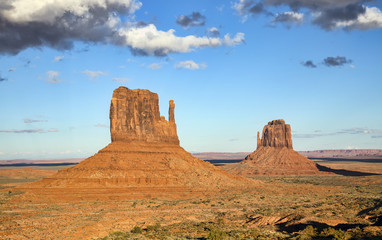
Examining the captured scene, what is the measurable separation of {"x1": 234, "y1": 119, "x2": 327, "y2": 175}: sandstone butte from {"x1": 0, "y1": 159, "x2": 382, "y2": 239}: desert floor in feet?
278

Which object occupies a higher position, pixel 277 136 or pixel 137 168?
pixel 277 136

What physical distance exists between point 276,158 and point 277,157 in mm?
805

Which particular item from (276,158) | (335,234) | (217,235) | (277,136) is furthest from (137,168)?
(277,136)

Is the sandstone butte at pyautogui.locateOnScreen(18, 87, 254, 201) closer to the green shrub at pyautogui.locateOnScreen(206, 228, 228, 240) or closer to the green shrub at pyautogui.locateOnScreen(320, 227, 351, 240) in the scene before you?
the green shrub at pyautogui.locateOnScreen(206, 228, 228, 240)

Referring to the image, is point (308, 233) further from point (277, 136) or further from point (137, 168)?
point (277, 136)

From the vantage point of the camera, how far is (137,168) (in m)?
74.0

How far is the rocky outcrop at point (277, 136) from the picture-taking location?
171000 millimetres

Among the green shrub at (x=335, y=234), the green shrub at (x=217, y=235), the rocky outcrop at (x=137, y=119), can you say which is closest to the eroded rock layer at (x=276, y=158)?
the rocky outcrop at (x=137, y=119)

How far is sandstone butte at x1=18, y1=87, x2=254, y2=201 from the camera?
2618 inches

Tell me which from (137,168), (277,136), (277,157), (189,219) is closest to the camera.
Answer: (189,219)

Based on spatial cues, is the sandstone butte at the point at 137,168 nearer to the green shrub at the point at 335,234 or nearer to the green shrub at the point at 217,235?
the green shrub at the point at 217,235

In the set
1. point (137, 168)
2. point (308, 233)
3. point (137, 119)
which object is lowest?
point (308, 233)

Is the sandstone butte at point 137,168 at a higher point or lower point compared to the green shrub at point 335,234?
higher

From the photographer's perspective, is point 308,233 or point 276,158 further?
point 276,158
